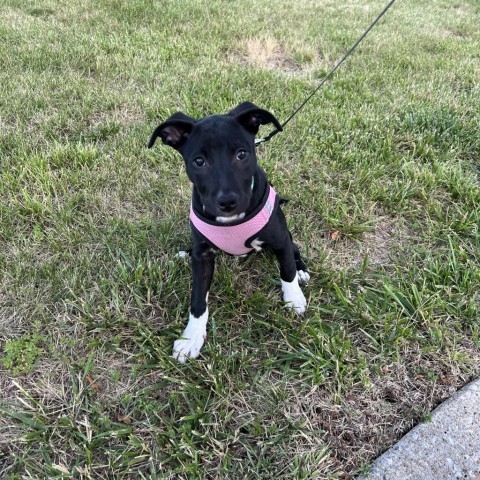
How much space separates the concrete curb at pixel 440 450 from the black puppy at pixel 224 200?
0.99 metres

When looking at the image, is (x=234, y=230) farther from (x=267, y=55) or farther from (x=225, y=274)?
(x=267, y=55)

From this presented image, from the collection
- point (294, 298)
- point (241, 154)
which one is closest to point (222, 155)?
point (241, 154)

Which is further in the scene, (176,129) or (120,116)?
(120,116)

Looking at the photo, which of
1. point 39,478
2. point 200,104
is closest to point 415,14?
point 200,104

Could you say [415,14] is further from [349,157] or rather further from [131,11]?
[349,157]

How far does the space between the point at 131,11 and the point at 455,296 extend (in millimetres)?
7140

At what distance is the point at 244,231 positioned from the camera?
8.39ft

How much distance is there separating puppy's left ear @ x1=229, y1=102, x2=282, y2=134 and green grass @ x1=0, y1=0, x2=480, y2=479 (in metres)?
1.05

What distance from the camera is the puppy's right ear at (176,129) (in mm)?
2520

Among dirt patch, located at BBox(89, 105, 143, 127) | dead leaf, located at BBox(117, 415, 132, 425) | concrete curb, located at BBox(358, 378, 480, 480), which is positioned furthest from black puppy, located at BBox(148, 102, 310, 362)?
dirt patch, located at BBox(89, 105, 143, 127)

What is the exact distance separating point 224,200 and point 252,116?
638 millimetres

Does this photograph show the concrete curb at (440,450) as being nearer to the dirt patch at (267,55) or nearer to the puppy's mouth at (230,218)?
the puppy's mouth at (230,218)

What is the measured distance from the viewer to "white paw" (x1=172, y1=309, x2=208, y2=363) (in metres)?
2.63

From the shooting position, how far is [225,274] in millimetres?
3129
